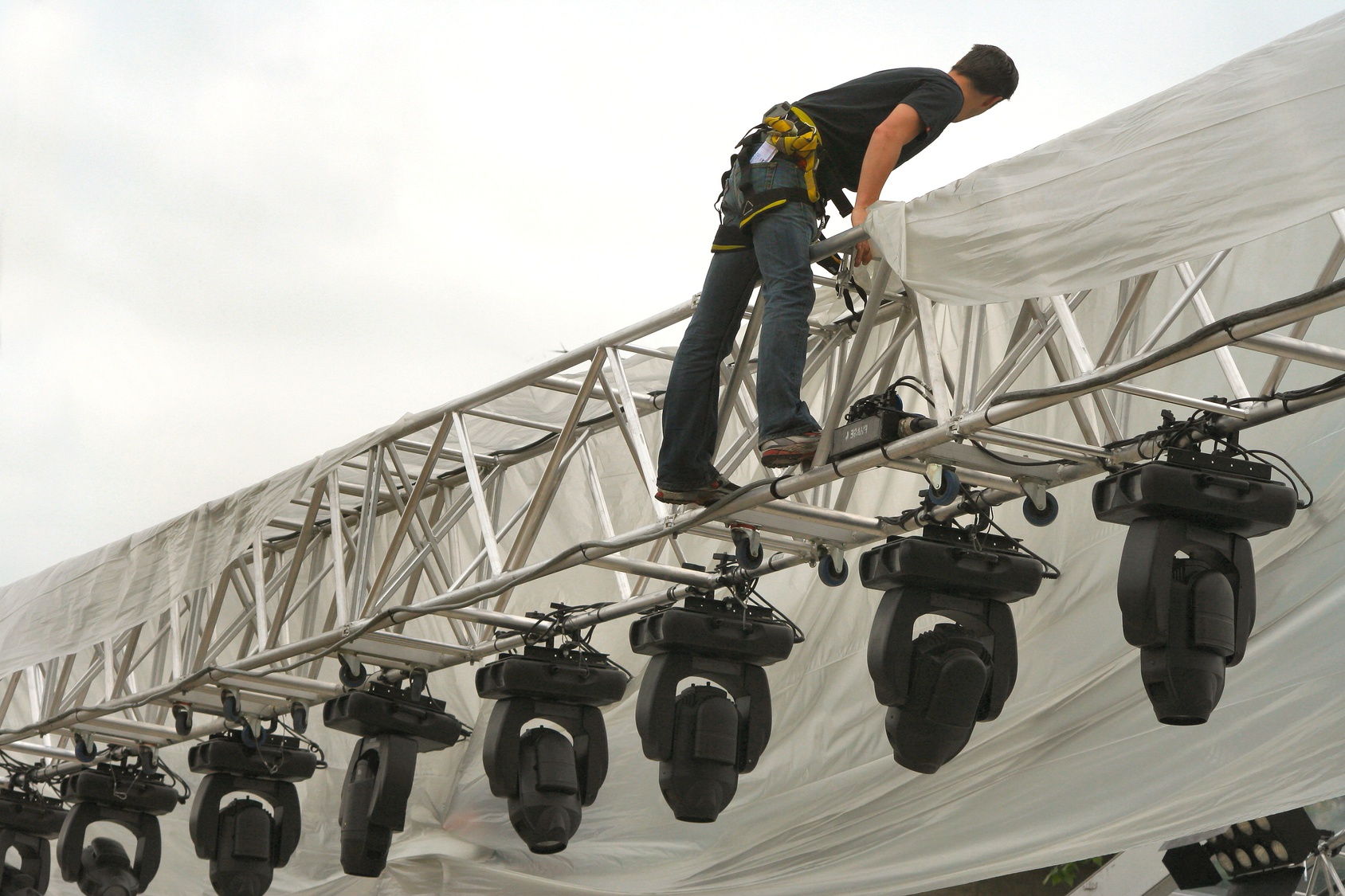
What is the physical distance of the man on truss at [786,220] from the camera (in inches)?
164

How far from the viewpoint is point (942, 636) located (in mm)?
4145

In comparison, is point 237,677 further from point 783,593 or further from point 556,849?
point 783,593

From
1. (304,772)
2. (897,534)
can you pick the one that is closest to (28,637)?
(304,772)

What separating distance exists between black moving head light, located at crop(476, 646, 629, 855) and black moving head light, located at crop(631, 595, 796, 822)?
1.90ft

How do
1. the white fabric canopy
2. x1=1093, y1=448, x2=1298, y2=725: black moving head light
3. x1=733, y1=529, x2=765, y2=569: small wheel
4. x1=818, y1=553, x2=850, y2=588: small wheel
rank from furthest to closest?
x1=818, y1=553, x2=850, y2=588: small wheel < x1=733, y1=529, x2=765, y2=569: small wheel < x1=1093, y1=448, x2=1298, y2=725: black moving head light < the white fabric canopy

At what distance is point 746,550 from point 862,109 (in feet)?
4.25

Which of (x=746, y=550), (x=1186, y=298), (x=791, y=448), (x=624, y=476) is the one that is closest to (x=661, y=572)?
(x=746, y=550)

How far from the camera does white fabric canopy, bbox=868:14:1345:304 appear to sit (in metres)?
3.17

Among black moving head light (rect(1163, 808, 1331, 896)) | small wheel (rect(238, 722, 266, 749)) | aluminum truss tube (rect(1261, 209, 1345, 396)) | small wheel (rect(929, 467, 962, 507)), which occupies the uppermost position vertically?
small wheel (rect(238, 722, 266, 749))

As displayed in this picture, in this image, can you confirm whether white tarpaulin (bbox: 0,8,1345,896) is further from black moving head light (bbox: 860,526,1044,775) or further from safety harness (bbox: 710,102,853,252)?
black moving head light (bbox: 860,526,1044,775)

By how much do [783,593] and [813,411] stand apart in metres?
0.88

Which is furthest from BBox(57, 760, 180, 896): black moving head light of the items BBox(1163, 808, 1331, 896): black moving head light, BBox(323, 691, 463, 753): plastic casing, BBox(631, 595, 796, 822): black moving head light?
BBox(1163, 808, 1331, 896): black moving head light

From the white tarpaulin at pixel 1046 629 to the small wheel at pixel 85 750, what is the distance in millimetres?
→ 1044

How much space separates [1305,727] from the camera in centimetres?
488
